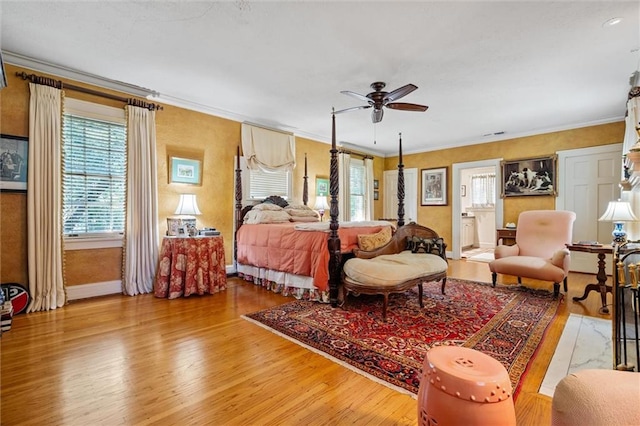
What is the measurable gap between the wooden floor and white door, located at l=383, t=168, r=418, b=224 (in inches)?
189

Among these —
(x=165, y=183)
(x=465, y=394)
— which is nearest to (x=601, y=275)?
(x=465, y=394)

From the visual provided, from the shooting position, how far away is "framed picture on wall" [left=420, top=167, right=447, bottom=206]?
6.95 meters

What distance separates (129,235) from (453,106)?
475 cm

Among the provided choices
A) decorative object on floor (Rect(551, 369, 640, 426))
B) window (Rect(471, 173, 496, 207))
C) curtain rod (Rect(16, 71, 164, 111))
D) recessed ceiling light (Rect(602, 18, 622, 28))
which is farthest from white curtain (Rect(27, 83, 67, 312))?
window (Rect(471, 173, 496, 207))

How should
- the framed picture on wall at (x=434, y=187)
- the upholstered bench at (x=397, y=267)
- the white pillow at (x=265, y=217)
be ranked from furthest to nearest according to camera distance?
1. the framed picture on wall at (x=434, y=187)
2. the white pillow at (x=265, y=217)
3. the upholstered bench at (x=397, y=267)

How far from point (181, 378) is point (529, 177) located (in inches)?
254

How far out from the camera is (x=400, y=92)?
3.14 meters

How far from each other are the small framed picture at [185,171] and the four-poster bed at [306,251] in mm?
1043

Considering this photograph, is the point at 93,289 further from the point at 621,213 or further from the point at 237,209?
the point at 621,213

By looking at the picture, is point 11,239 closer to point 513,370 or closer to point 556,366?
point 513,370

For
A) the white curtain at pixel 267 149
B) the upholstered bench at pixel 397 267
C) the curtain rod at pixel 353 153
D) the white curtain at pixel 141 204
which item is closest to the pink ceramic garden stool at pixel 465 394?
the upholstered bench at pixel 397 267

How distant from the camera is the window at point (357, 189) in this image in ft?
23.2

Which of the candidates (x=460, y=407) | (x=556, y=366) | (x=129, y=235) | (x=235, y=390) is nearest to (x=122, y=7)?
(x=129, y=235)

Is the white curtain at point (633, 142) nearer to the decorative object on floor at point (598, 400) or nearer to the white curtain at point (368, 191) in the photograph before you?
the decorative object on floor at point (598, 400)
